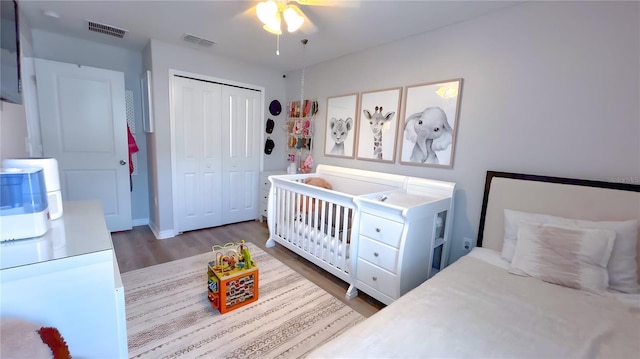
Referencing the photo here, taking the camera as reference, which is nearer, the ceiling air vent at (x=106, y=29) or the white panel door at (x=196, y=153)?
the ceiling air vent at (x=106, y=29)

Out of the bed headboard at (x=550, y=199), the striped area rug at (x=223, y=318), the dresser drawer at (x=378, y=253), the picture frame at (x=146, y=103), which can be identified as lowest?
the striped area rug at (x=223, y=318)

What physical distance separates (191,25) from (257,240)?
237 centimetres

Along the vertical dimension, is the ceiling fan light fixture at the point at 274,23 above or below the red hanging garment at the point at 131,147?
above

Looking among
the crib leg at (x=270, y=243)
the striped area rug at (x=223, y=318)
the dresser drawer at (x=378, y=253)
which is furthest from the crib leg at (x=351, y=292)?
the crib leg at (x=270, y=243)

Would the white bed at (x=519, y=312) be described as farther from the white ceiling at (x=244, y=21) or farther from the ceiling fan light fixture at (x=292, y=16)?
the ceiling fan light fixture at (x=292, y=16)

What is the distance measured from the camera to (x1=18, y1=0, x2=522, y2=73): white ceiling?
1990 millimetres

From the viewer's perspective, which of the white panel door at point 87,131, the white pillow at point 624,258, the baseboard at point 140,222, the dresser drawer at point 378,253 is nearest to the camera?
the white pillow at point 624,258

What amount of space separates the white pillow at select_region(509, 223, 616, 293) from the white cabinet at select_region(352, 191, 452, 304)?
1.81 ft

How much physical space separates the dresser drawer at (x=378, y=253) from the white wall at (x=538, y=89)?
781 millimetres

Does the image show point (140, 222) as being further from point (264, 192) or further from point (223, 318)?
→ point (223, 318)

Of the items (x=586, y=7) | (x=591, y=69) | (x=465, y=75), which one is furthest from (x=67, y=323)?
(x=586, y=7)

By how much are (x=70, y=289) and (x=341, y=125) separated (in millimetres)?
2728

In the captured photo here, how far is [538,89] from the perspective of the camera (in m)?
1.80

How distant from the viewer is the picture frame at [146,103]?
3.05 m
